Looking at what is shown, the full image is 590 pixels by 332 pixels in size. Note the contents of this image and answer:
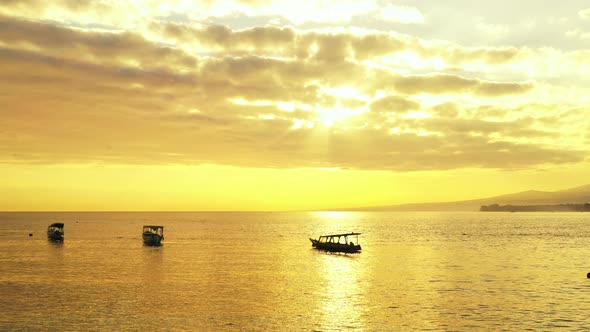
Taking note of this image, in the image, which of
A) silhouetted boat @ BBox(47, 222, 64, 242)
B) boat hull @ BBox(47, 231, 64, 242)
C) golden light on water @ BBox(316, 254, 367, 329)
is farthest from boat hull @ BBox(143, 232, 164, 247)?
golden light on water @ BBox(316, 254, 367, 329)

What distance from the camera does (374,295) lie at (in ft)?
212

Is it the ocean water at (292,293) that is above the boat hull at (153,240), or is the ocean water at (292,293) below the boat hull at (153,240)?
below

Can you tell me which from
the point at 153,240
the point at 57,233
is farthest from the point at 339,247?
the point at 57,233

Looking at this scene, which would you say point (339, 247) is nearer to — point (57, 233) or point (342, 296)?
point (342, 296)

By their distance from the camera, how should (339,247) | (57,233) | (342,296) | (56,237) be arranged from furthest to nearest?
(57,233), (56,237), (339,247), (342,296)

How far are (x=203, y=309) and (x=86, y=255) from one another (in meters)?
70.2

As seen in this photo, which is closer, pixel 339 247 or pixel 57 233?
pixel 339 247

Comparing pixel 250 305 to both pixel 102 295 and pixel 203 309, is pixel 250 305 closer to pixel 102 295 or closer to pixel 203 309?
pixel 203 309

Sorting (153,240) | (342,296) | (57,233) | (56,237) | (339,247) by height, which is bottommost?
(342,296)

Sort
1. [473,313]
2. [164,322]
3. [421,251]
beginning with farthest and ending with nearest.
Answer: [421,251] → [473,313] → [164,322]

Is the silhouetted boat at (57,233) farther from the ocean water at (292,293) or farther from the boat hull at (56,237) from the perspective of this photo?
the ocean water at (292,293)

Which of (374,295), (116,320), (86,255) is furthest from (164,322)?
(86,255)

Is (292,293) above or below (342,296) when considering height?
above

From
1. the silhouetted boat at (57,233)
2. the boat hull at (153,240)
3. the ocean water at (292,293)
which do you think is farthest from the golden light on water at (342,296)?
the silhouetted boat at (57,233)
